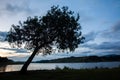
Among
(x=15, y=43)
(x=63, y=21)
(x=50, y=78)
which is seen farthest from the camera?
(x=15, y=43)

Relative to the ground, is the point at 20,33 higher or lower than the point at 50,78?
higher

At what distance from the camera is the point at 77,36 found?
47.7 meters

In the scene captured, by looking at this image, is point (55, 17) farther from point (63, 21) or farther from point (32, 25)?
point (32, 25)

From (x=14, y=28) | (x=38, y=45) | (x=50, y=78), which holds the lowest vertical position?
(x=50, y=78)

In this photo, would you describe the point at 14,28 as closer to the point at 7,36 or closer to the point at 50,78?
the point at 7,36

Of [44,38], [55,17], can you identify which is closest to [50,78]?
[44,38]

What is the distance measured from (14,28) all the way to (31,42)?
4.60m

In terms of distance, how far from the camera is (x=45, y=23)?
4625 cm

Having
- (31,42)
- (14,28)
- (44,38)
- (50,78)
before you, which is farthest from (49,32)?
(50,78)

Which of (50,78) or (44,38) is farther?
(44,38)

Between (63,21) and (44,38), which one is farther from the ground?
(63,21)

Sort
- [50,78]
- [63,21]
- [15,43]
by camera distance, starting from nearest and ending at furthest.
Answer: [50,78] < [63,21] < [15,43]

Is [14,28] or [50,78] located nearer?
[50,78]

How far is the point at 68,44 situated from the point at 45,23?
6.40m
